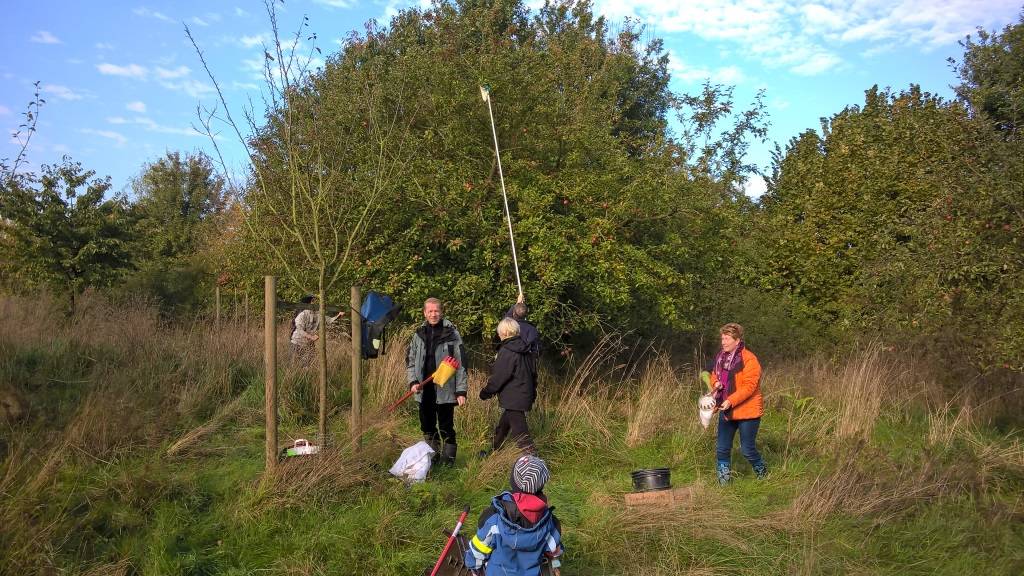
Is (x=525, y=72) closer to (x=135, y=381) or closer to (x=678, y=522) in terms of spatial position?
(x=135, y=381)

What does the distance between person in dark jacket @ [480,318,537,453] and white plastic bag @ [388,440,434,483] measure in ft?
3.34

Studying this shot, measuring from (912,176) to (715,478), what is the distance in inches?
378

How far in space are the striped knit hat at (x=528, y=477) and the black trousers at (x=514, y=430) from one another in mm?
2604

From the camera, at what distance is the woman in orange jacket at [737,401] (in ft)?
20.4

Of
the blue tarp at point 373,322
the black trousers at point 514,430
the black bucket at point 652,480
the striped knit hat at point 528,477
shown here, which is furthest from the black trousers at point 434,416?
the striped knit hat at point 528,477

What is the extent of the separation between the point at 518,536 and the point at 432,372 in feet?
10.2

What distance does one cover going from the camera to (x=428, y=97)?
984 cm

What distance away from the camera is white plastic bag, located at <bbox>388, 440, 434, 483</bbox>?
5.55 meters

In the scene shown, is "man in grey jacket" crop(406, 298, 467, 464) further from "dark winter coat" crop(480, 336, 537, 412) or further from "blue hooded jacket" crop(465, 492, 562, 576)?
"blue hooded jacket" crop(465, 492, 562, 576)

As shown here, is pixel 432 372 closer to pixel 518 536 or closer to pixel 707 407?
pixel 707 407

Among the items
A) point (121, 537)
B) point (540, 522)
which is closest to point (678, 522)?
point (540, 522)

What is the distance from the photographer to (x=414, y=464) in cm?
562

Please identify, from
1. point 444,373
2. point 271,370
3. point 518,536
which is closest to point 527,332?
point 444,373

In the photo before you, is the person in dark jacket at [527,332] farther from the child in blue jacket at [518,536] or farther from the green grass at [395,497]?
the child in blue jacket at [518,536]
